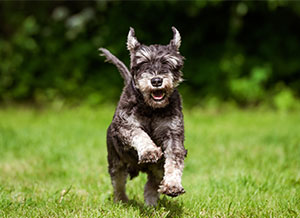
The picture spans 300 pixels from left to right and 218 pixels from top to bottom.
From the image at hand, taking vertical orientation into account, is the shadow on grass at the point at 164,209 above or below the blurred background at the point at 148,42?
below

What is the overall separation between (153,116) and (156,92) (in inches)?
11.5

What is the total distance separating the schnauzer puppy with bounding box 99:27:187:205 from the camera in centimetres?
403

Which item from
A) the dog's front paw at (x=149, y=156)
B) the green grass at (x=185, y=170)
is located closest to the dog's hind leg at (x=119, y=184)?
the green grass at (x=185, y=170)

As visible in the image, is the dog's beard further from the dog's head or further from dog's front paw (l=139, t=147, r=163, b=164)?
dog's front paw (l=139, t=147, r=163, b=164)

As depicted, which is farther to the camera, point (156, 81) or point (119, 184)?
point (119, 184)

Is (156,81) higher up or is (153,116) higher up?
(156,81)

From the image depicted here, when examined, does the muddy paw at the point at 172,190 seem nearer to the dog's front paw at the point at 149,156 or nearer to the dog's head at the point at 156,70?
the dog's front paw at the point at 149,156

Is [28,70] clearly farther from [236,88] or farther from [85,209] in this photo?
[85,209]

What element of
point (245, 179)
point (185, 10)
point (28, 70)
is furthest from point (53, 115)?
point (245, 179)

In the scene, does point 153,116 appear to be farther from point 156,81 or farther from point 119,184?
point 119,184

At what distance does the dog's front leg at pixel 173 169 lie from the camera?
382cm

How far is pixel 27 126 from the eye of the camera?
10461mm

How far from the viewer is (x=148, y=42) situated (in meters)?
13.5

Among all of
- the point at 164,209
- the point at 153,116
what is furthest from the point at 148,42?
the point at 164,209
